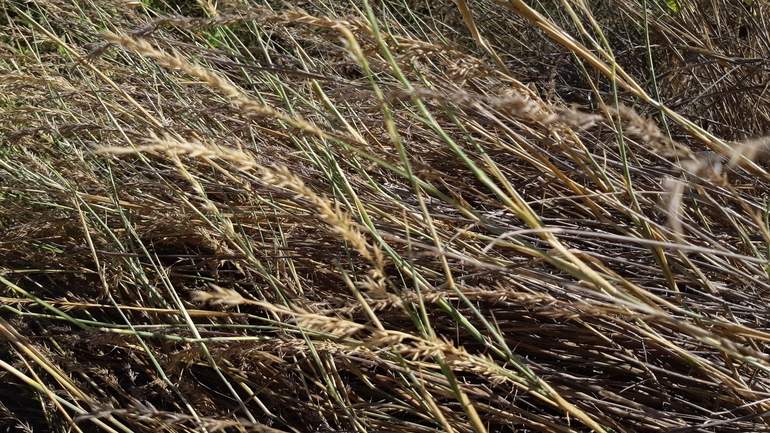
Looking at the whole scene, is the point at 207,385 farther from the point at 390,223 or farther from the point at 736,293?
the point at 736,293

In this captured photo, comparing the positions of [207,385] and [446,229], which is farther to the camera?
[207,385]

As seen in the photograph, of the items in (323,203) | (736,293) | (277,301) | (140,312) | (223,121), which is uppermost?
(323,203)

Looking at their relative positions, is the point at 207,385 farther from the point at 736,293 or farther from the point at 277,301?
the point at 736,293

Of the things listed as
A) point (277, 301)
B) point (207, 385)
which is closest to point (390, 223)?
point (277, 301)

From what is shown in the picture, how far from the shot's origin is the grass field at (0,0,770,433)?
2.93ft

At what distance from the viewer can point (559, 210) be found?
1570mm

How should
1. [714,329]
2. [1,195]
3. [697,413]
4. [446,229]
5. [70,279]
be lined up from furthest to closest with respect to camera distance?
[1,195]
[70,279]
[446,229]
[697,413]
[714,329]

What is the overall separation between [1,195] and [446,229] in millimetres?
1342

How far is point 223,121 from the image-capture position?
1.75 metres

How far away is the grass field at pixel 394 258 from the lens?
35.2 inches

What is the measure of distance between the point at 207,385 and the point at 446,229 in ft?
2.15

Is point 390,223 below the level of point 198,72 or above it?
below

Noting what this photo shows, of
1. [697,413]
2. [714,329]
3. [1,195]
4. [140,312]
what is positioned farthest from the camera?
[1,195]

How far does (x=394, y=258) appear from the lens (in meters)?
0.91
